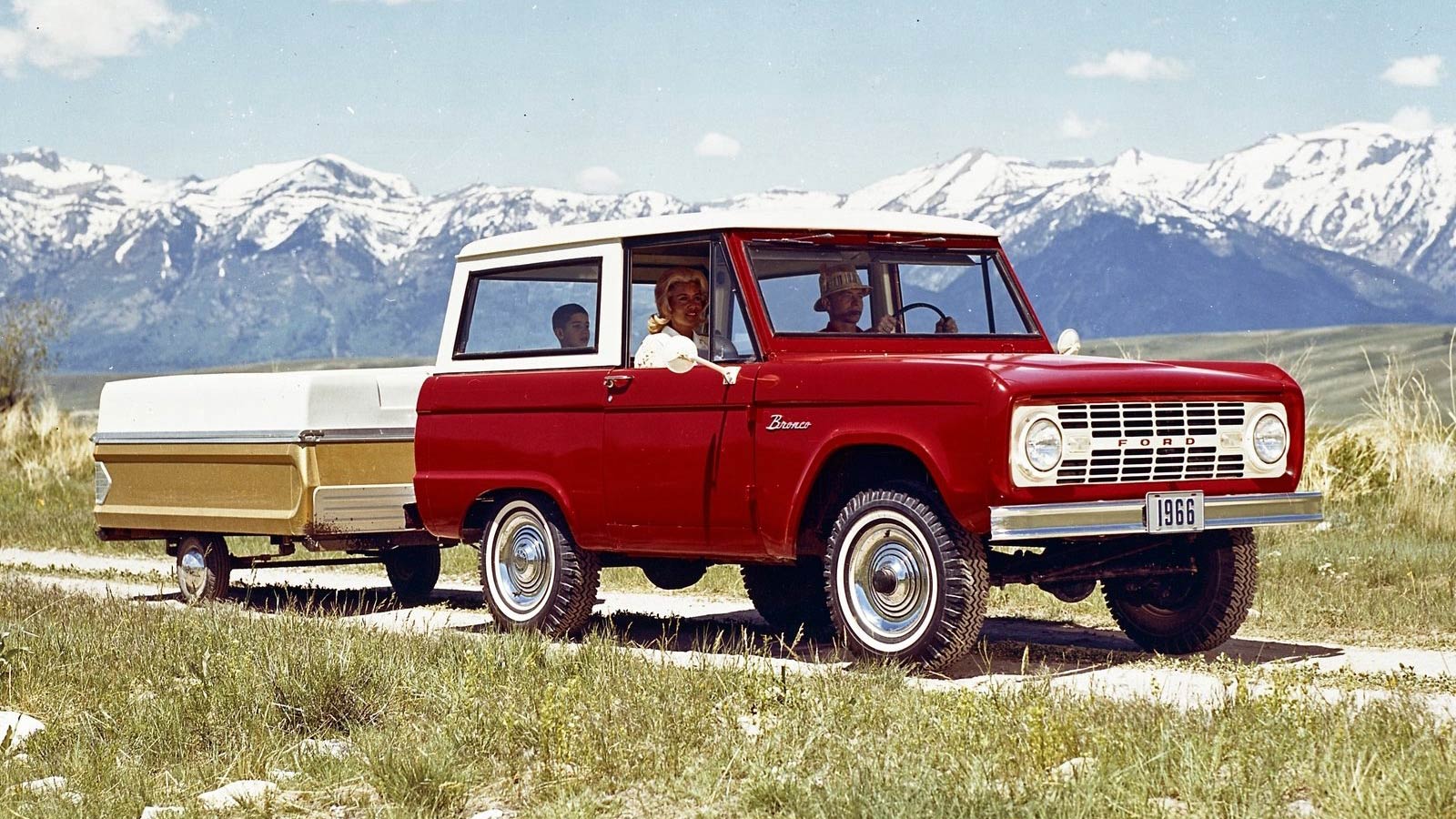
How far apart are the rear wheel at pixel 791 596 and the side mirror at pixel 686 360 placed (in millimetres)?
1757

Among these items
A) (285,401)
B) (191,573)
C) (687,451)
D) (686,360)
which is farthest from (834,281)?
(191,573)

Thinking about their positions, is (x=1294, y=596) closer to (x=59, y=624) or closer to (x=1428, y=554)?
(x=1428, y=554)

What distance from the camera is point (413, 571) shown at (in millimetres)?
14703

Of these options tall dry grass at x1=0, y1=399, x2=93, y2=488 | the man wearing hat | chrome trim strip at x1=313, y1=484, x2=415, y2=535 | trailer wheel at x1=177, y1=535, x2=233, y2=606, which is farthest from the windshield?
tall dry grass at x1=0, y1=399, x2=93, y2=488

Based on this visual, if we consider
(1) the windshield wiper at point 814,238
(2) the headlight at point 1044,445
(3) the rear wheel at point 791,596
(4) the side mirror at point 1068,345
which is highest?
(1) the windshield wiper at point 814,238

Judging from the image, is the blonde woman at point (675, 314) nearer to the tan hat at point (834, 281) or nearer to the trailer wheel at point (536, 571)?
the tan hat at point (834, 281)

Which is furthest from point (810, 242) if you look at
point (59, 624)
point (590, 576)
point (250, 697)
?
point (59, 624)

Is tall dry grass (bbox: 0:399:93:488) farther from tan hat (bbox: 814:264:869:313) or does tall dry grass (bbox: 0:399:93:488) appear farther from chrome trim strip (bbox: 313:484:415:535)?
tan hat (bbox: 814:264:869:313)

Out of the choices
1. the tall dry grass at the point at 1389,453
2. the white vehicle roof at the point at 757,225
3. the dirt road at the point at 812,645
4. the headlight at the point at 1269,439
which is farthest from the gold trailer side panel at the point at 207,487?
the tall dry grass at the point at 1389,453

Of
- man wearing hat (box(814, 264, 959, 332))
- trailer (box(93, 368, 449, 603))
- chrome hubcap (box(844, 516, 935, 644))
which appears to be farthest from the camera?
trailer (box(93, 368, 449, 603))

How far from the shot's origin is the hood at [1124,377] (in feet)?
29.0

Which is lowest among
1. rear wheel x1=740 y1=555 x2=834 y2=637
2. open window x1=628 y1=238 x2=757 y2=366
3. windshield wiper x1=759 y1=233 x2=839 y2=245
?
rear wheel x1=740 y1=555 x2=834 y2=637

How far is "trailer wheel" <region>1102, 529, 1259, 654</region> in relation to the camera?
10.1 meters

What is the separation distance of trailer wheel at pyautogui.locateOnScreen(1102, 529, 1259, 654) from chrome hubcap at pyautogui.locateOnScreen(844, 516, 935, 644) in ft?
5.26
